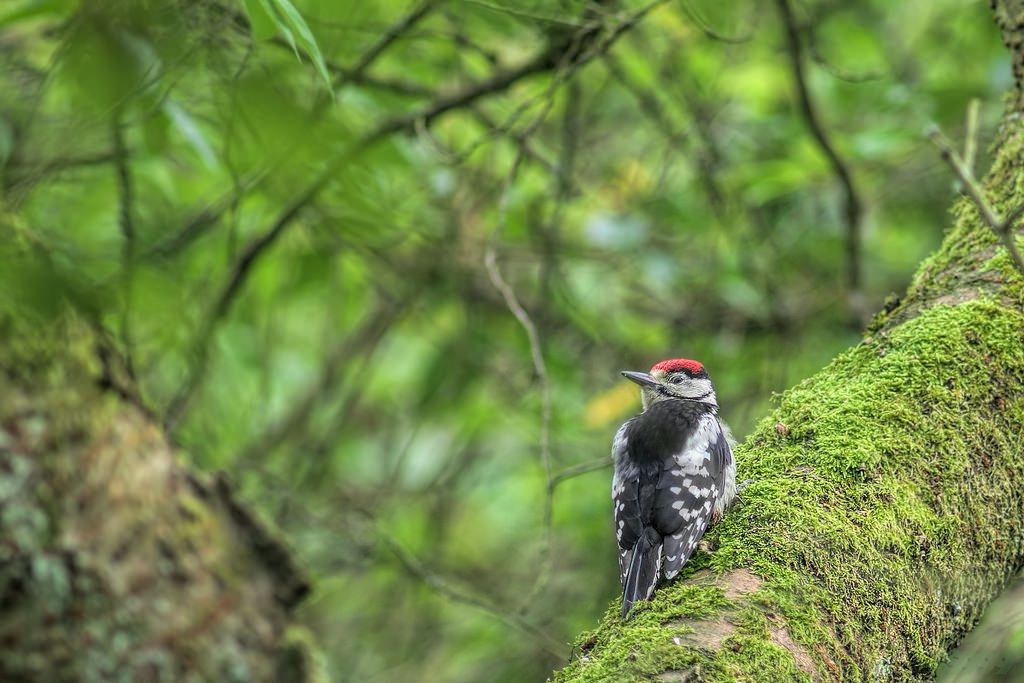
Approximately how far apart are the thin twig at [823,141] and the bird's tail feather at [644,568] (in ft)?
7.51

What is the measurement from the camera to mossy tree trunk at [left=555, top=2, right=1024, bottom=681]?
7.16 ft

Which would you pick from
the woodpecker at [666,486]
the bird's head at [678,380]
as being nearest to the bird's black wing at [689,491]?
the woodpecker at [666,486]

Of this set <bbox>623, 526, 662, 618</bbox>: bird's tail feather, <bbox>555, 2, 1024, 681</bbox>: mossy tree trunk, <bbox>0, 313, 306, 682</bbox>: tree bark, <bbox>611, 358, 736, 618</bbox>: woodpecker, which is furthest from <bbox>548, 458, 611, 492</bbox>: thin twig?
<bbox>0, 313, 306, 682</bbox>: tree bark

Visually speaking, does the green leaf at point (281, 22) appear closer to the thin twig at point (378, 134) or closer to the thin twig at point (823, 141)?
the thin twig at point (378, 134)

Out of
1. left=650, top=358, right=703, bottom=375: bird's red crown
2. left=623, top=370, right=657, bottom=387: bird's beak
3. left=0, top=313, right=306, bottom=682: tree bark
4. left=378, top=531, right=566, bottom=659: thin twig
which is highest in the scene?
left=0, top=313, right=306, bottom=682: tree bark

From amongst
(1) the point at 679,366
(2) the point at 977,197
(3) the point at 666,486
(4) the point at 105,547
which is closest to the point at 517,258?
(1) the point at 679,366

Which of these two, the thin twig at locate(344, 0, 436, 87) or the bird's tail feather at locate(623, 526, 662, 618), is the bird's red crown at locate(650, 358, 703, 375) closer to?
the bird's tail feather at locate(623, 526, 662, 618)

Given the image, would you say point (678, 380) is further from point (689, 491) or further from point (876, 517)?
point (876, 517)

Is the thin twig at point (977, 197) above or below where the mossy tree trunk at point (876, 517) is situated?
above

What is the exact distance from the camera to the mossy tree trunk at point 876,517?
86.0 inches

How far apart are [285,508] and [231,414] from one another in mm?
816

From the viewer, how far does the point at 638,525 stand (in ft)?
11.3

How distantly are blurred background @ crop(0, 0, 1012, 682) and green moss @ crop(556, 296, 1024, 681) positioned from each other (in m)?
1.31

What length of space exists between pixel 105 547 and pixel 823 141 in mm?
3890
